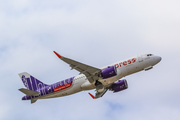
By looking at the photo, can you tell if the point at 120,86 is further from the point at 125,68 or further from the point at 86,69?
the point at 86,69

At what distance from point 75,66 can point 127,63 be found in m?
9.68

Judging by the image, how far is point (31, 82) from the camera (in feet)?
202

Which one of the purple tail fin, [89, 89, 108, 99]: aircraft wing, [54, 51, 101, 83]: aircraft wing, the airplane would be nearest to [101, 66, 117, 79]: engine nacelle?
the airplane

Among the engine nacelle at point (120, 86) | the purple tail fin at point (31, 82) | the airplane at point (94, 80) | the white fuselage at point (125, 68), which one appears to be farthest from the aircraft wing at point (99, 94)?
the purple tail fin at point (31, 82)

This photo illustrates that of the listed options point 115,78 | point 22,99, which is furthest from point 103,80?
point 22,99

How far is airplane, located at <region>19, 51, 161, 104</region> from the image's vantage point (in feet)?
173

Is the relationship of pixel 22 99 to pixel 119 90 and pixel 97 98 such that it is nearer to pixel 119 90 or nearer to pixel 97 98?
pixel 97 98

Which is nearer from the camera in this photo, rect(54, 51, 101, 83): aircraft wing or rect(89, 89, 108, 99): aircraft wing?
rect(54, 51, 101, 83): aircraft wing

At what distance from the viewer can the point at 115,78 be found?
54.0 metres

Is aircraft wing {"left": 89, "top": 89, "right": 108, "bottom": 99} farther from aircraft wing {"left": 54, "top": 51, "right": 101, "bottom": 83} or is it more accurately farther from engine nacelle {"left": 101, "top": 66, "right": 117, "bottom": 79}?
engine nacelle {"left": 101, "top": 66, "right": 117, "bottom": 79}

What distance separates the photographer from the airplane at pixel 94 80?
52781 millimetres

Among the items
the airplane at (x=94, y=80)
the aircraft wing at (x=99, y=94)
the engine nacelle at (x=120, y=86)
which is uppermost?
the airplane at (x=94, y=80)

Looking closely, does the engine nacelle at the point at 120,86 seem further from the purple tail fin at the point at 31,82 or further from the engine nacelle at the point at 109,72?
the purple tail fin at the point at 31,82

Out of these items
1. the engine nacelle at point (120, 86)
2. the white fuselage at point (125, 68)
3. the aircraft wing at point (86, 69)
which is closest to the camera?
the aircraft wing at point (86, 69)
